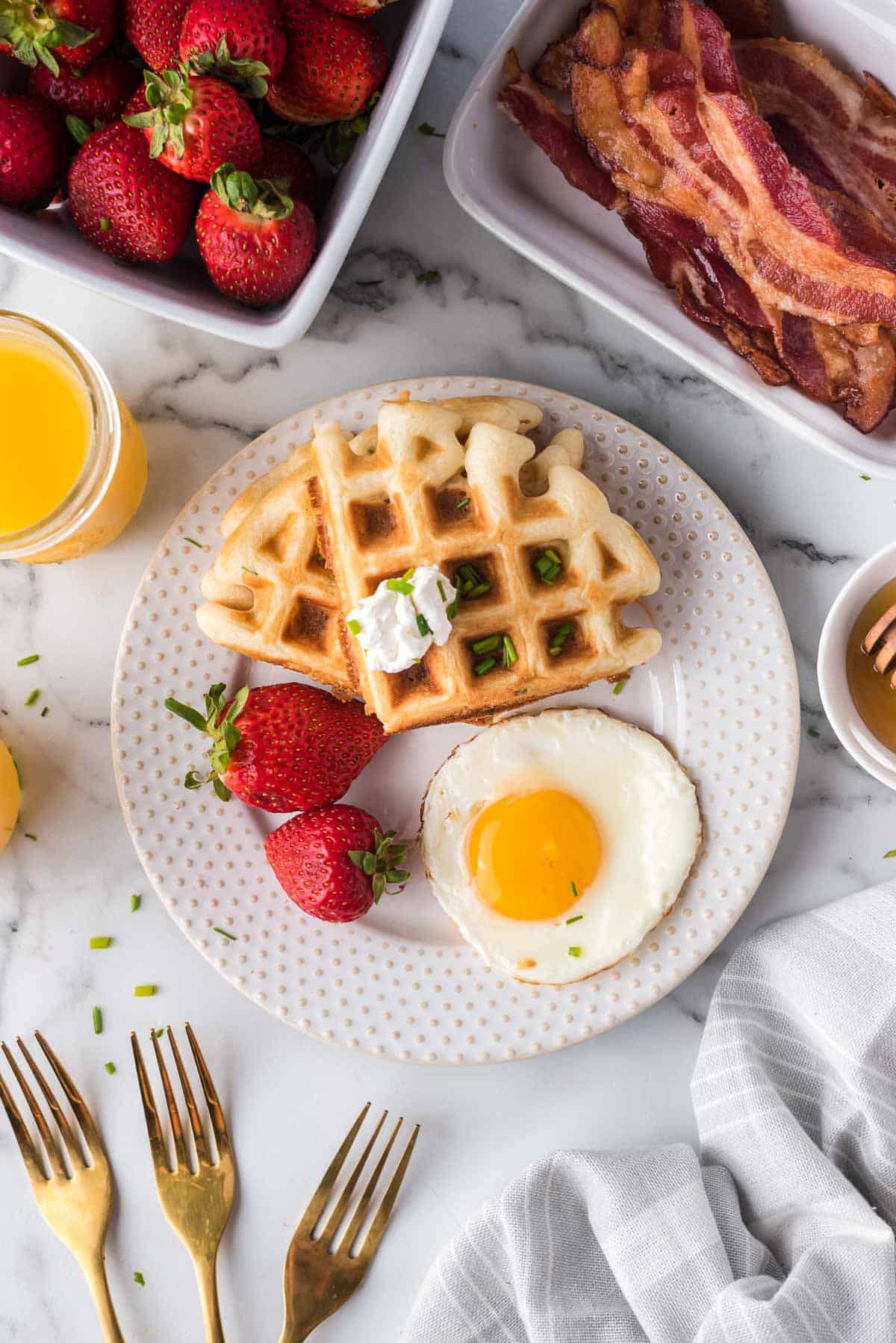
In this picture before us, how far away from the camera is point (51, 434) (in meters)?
2.20

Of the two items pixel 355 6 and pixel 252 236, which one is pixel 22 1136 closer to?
pixel 252 236

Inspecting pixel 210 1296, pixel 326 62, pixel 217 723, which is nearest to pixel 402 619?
pixel 217 723

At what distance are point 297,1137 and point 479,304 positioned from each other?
186cm

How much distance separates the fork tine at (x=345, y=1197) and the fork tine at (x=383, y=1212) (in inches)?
1.2

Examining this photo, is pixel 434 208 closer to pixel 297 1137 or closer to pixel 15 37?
pixel 15 37

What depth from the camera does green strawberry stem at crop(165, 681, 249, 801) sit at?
87.4 inches

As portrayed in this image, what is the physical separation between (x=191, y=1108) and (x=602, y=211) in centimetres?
208

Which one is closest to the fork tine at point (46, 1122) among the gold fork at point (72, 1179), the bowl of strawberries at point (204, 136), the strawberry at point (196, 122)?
the gold fork at point (72, 1179)

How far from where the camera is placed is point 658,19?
2.09 metres

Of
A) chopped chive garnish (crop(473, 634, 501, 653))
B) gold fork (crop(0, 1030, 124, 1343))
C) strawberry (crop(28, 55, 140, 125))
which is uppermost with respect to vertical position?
strawberry (crop(28, 55, 140, 125))

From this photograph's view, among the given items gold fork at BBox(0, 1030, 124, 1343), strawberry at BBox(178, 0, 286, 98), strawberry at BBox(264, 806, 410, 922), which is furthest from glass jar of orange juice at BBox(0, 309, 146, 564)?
gold fork at BBox(0, 1030, 124, 1343)

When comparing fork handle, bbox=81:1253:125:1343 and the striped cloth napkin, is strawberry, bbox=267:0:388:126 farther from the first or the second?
fork handle, bbox=81:1253:125:1343

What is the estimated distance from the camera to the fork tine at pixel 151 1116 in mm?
2449

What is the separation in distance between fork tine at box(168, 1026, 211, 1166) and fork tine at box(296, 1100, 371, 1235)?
0.24 m
